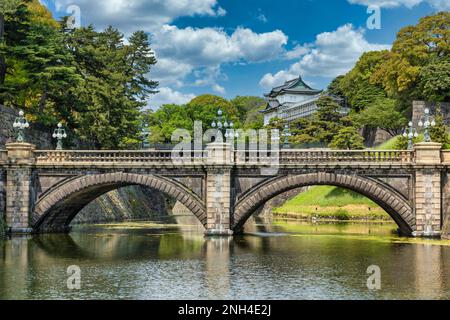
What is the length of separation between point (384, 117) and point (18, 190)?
4676 cm

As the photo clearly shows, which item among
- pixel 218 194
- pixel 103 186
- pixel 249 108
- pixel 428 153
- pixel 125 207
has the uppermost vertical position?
pixel 249 108

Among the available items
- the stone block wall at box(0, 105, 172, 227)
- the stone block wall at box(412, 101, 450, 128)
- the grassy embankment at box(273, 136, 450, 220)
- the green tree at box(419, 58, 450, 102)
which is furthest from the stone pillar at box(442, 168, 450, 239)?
the stone block wall at box(0, 105, 172, 227)

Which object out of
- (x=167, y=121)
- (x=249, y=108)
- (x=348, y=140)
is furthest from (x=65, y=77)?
(x=249, y=108)

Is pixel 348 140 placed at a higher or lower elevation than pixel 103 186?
higher

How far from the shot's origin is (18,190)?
47.7 m

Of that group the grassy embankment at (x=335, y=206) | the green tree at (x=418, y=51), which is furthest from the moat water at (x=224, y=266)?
the green tree at (x=418, y=51)

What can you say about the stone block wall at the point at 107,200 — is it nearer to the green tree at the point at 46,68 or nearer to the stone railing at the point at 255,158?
the green tree at the point at 46,68

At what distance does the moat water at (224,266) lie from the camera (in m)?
25.7

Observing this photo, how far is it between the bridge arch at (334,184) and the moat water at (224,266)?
1.92 meters

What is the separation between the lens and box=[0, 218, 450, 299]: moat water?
1013 inches

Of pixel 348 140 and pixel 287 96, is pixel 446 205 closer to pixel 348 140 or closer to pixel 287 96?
pixel 348 140
